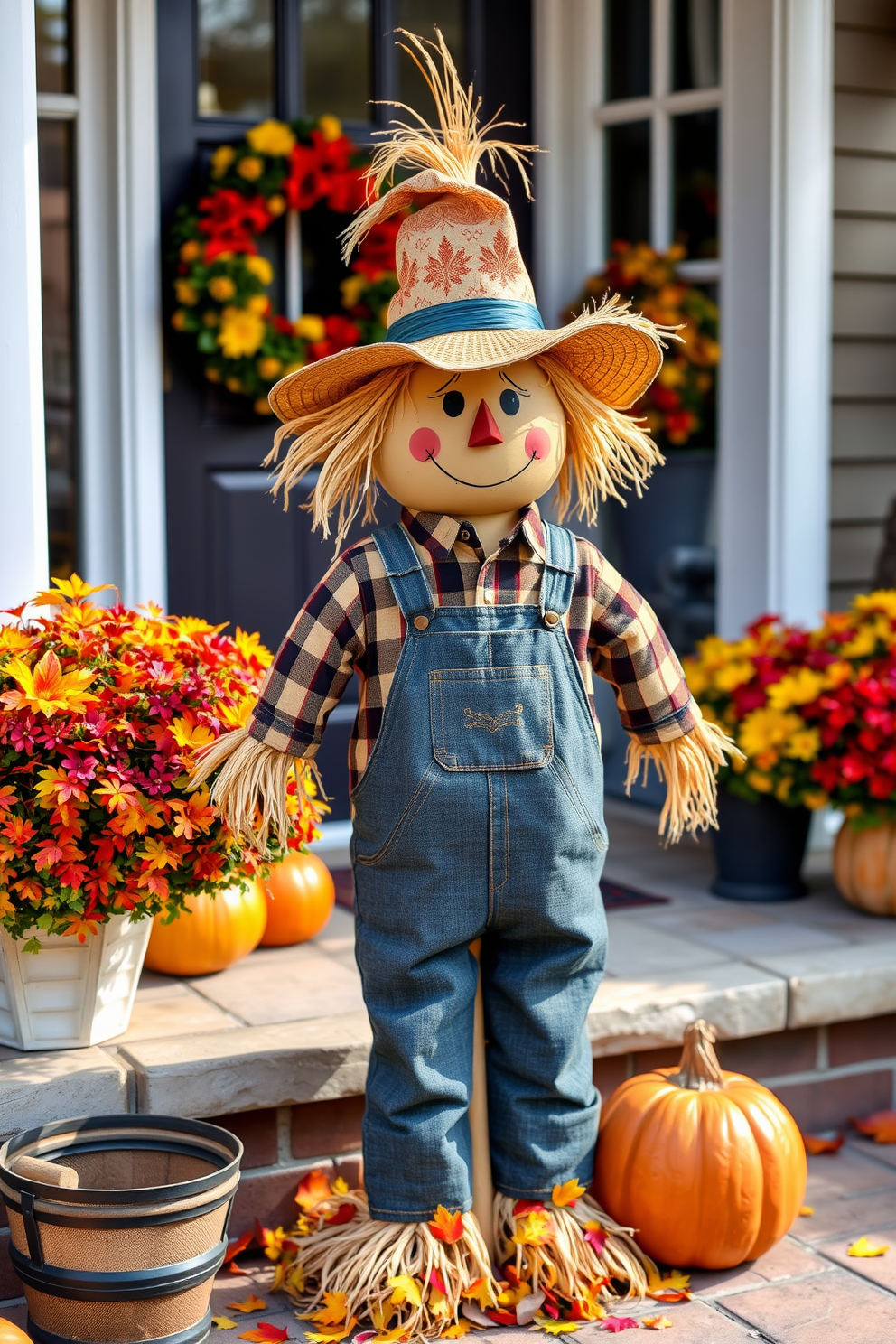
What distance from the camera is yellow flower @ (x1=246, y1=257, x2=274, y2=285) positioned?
12.3ft

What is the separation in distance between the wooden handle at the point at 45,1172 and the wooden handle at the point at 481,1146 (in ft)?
2.05

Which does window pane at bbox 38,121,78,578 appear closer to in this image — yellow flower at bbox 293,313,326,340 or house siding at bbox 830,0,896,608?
yellow flower at bbox 293,313,326,340

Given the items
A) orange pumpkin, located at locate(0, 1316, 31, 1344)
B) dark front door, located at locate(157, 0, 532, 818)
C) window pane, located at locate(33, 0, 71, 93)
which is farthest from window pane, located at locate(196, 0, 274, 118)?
orange pumpkin, located at locate(0, 1316, 31, 1344)

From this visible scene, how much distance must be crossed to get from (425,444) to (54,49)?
2133mm

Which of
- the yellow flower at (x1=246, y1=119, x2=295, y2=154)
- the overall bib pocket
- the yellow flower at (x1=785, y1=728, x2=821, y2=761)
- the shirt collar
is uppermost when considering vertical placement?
the yellow flower at (x1=246, y1=119, x2=295, y2=154)

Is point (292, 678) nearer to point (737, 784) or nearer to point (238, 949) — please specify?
point (238, 949)

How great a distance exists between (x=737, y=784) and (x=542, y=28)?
231 cm

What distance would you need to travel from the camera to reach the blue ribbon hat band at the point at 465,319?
2.22 m

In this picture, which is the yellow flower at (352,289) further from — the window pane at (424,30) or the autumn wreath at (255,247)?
the window pane at (424,30)

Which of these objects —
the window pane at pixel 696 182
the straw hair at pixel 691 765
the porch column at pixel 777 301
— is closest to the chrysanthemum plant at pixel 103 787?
the straw hair at pixel 691 765

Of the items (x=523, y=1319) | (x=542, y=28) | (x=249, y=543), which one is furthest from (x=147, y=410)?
(x=523, y=1319)

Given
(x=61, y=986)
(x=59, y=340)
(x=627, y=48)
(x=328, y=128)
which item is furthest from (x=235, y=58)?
(x=61, y=986)

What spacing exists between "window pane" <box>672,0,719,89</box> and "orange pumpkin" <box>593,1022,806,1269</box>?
2.89 metres

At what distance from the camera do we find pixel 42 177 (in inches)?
146
